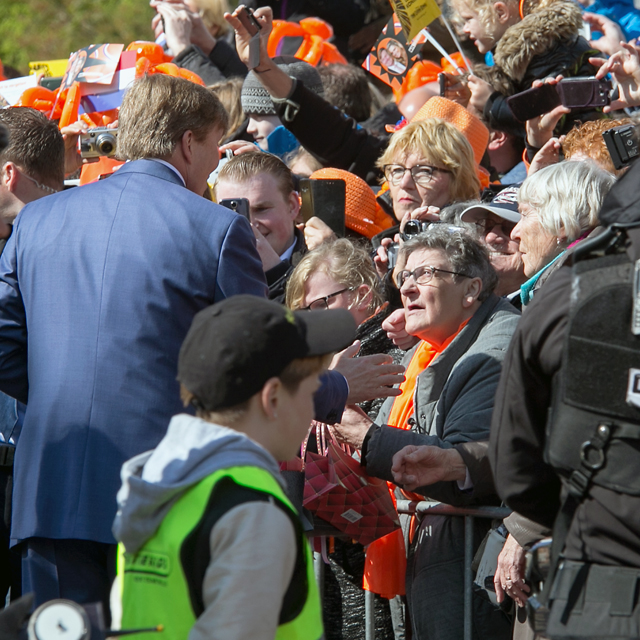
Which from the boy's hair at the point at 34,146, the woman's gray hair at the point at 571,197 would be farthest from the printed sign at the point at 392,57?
the boy's hair at the point at 34,146

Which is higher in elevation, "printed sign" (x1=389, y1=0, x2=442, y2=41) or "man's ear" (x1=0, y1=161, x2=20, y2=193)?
"man's ear" (x1=0, y1=161, x2=20, y2=193)

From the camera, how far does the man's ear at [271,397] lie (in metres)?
1.95

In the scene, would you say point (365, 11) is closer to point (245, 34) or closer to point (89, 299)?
point (245, 34)

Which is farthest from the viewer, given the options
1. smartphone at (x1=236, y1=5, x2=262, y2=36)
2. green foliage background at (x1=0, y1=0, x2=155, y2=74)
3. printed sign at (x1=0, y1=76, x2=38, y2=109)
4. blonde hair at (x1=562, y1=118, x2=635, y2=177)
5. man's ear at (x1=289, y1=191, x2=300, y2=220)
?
green foliage background at (x1=0, y1=0, x2=155, y2=74)

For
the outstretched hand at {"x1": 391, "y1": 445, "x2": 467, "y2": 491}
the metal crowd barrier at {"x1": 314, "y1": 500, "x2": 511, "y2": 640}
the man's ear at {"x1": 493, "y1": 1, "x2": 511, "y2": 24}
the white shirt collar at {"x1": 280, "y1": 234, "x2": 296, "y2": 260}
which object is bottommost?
the metal crowd barrier at {"x1": 314, "y1": 500, "x2": 511, "y2": 640}

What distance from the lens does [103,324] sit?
268 centimetres

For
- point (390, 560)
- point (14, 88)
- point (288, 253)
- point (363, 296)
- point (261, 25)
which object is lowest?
point (390, 560)

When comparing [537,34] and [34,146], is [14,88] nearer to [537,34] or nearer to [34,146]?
[34,146]

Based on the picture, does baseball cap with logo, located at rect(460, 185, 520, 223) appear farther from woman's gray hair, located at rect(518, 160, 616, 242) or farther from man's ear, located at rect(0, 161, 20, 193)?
man's ear, located at rect(0, 161, 20, 193)

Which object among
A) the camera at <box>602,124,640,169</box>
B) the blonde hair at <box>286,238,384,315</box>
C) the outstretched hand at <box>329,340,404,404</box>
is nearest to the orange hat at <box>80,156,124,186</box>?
the blonde hair at <box>286,238,384,315</box>

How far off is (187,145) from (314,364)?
4.01ft

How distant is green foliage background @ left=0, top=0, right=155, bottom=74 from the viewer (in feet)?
61.5

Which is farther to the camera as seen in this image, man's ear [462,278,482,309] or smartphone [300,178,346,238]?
smartphone [300,178,346,238]

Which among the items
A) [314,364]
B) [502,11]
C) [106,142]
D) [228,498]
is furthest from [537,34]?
[228,498]
